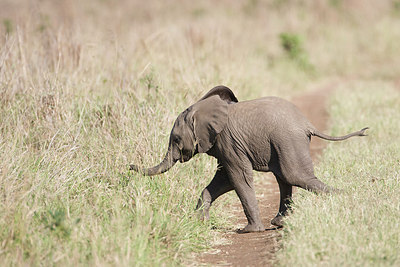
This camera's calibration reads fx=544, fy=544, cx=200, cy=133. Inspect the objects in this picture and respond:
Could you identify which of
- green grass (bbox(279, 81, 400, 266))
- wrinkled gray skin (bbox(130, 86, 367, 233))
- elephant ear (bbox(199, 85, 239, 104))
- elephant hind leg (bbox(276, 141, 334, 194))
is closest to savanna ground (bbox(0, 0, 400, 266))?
green grass (bbox(279, 81, 400, 266))

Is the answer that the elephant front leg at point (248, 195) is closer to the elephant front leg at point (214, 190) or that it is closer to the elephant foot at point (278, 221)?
the elephant foot at point (278, 221)

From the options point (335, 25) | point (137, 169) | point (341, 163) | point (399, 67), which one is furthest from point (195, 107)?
point (335, 25)

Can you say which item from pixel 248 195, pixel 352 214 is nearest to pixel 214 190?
pixel 248 195

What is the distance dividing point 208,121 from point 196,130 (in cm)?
15

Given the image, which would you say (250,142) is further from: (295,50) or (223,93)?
(295,50)

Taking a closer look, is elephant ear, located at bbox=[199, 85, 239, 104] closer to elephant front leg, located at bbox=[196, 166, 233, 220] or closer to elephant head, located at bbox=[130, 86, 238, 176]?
elephant head, located at bbox=[130, 86, 238, 176]

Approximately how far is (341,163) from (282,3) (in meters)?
17.1

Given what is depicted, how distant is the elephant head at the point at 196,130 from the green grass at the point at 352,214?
3.59ft

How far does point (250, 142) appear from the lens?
5.39 meters

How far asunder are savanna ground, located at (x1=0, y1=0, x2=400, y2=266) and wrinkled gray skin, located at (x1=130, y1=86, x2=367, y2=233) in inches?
10.3

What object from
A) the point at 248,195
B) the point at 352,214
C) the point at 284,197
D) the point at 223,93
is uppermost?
the point at 223,93

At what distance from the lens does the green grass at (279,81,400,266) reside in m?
4.03

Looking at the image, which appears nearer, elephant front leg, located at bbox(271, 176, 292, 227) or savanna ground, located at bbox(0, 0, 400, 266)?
savanna ground, located at bbox(0, 0, 400, 266)

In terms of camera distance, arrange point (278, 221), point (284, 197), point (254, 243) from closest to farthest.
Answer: point (254, 243) → point (278, 221) → point (284, 197)
